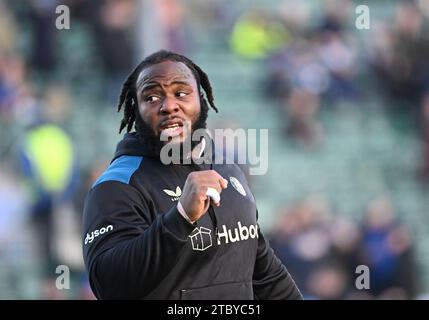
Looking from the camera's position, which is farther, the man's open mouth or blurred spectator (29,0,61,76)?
blurred spectator (29,0,61,76)

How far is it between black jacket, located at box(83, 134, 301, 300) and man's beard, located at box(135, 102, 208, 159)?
3 centimetres

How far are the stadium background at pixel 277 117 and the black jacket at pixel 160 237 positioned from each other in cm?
466

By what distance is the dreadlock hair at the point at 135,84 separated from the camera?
3.33m

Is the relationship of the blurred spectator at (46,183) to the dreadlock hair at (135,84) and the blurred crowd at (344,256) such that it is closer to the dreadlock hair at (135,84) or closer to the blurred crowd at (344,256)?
the blurred crowd at (344,256)

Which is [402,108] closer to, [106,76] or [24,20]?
[106,76]

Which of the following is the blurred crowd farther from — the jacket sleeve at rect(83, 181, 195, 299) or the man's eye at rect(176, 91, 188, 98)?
the jacket sleeve at rect(83, 181, 195, 299)

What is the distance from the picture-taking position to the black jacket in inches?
113

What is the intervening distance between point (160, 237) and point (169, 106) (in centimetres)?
50

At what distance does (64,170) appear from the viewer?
8055 millimetres

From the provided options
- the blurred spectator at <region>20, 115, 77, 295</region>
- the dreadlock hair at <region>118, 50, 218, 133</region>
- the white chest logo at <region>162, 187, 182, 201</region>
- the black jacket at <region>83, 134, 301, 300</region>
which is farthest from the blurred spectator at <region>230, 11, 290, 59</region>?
the white chest logo at <region>162, 187, 182, 201</region>

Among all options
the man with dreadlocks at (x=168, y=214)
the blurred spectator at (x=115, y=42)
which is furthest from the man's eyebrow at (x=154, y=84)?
the blurred spectator at (x=115, y=42)

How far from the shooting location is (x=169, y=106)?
3.18 metres

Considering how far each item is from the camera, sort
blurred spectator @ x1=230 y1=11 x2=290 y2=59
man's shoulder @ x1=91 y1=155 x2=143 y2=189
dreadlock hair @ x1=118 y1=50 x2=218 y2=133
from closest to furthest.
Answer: man's shoulder @ x1=91 y1=155 x2=143 y2=189, dreadlock hair @ x1=118 y1=50 x2=218 y2=133, blurred spectator @ x1=230 y1=11 x2=290 y2=59
